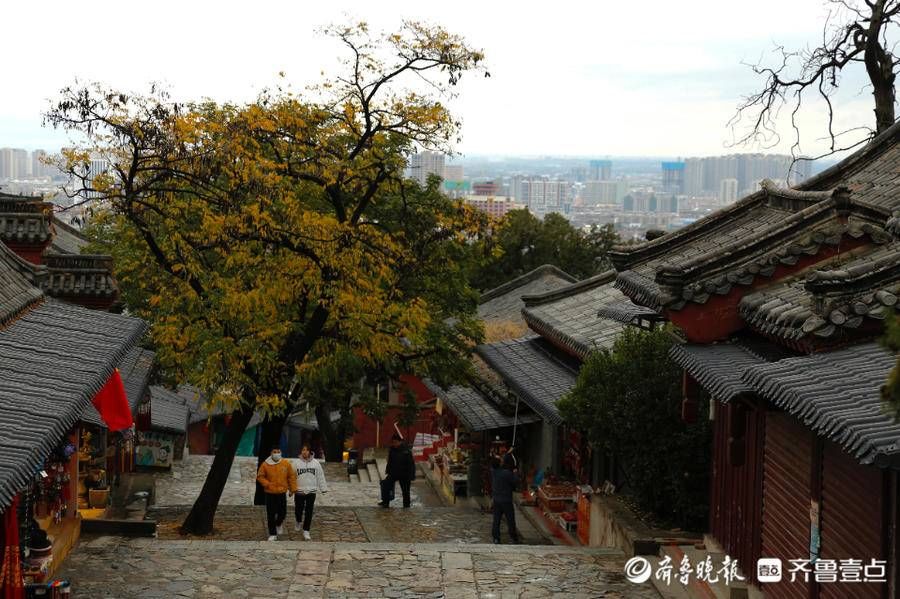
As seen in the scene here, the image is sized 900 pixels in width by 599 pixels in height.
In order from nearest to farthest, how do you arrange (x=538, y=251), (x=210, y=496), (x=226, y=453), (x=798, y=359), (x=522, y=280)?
(x=798, y=359), (x=210, y=496), (x=226, y=453), (x=522, y=280), (x=538, y=251)

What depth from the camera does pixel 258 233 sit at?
20375 mm

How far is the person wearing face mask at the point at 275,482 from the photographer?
59.7ft

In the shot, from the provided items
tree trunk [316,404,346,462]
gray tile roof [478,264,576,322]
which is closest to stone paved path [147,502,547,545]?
tree trunk [316,404,346,462]

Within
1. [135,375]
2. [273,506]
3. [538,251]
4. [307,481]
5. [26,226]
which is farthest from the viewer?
[538,251]

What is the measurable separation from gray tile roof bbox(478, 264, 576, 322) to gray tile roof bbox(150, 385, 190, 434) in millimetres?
9496

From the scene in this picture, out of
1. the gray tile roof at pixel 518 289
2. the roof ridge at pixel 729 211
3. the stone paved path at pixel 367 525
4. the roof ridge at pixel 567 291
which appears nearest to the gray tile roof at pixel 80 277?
the stone paved path at pixel 367 525

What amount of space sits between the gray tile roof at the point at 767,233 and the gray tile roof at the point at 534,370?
12.3 ft

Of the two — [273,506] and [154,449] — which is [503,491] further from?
[154,449]

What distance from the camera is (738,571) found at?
541 inches

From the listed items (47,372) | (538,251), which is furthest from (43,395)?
(538,251)

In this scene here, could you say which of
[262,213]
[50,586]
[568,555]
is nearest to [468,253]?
[262,213]

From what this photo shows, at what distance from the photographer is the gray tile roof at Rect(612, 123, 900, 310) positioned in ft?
45.2

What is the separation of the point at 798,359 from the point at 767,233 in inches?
154

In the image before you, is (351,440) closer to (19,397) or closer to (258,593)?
(258,593)
